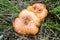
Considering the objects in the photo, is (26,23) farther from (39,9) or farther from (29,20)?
(39,9)

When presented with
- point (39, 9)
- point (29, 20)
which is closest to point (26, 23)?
point (29, 20)

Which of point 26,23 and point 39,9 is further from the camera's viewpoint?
point 39,9

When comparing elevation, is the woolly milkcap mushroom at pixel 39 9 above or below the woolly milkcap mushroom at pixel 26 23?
above

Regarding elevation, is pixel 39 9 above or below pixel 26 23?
above

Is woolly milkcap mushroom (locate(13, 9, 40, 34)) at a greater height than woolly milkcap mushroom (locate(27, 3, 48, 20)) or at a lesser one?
lesser
